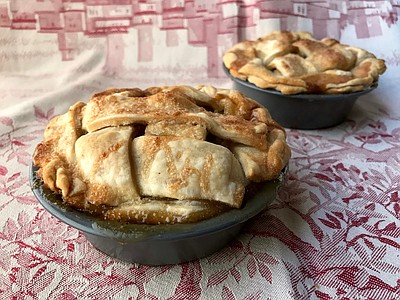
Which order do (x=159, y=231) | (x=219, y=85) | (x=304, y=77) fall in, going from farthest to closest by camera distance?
(x=219, y=85) < (x=304, y=77) < (x=159, y=231)

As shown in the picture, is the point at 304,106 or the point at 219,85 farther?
the point at 219,85

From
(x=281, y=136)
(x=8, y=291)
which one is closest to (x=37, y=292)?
(x=8, y=291)

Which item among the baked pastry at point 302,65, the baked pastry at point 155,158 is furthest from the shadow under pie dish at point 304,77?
the baked pastry at point 155,158

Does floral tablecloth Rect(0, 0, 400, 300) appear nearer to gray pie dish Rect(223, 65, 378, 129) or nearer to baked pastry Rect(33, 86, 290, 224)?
gray pie dish Rect(223, 65, 378, 129)

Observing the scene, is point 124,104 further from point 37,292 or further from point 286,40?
point 286,40

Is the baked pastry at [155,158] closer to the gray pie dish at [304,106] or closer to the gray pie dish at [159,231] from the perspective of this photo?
the gray pie dish at [159,231]

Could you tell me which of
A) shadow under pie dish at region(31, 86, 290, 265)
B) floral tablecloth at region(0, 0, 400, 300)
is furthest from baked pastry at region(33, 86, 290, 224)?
floral tablecloth at region(0, 0, 400, 300)

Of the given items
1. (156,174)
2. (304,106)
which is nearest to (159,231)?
(156,174)

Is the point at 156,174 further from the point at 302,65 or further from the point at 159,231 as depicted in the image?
the point at 302,65
